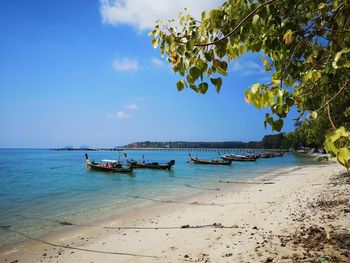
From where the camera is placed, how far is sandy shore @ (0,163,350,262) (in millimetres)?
7359

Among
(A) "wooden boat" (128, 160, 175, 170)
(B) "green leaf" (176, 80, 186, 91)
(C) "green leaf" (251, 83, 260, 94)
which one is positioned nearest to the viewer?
(C) "green leaf" (251, 83, 260, 94)

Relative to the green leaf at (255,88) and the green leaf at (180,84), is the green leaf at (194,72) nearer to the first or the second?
the green leaf at (180,84)

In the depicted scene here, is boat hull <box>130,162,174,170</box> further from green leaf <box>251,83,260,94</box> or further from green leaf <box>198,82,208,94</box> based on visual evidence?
green leaf <box>251,83,260,94</box>

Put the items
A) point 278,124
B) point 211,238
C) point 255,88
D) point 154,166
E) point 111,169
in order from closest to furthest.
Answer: point 255,88 → point 278,124 → point 211,238 → point 111,169 → point 154,166

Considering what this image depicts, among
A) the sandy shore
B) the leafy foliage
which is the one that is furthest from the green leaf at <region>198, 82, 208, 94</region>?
the sandy shore

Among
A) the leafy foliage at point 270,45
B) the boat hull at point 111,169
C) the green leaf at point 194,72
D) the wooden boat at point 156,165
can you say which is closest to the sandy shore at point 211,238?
the leafy foliage at point 270,45

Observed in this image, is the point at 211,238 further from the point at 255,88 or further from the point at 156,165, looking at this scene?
the point at 156,165

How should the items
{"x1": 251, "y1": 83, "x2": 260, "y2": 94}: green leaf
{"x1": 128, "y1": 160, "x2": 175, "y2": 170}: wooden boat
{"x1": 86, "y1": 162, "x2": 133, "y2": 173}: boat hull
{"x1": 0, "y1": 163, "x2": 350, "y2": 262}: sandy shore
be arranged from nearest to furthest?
1. {"x1": 251, "y1": 83, "x2": 260, "y2": 94}: green leaf
2. {"x1": 0, "y1": 163, "x2": 350, "y2": 262}: sandy shore
3. {"x1": 86, "y1": 162, "x2": 133, "y2": 173}: boat hull
4. {"x1": 128, "y1": 160, "x2": 175, "y2": 170}: wooden boat

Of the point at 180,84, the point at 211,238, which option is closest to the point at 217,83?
the point at 180,84

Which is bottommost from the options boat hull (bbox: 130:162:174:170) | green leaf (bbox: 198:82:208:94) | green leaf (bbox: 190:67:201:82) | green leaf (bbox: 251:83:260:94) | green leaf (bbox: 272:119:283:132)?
boat hull (bbox: 130:162:174:170)

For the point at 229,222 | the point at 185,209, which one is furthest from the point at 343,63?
the point at 185,209

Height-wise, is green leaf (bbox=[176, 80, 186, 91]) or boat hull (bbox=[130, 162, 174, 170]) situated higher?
green leaf (bbox=[176, 80, 186, 91])

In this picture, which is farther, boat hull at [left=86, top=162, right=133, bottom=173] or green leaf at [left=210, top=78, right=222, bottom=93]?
boat hull at [left=86, top=162, right=133, bottom=173]

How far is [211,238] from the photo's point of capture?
9.58 metres
